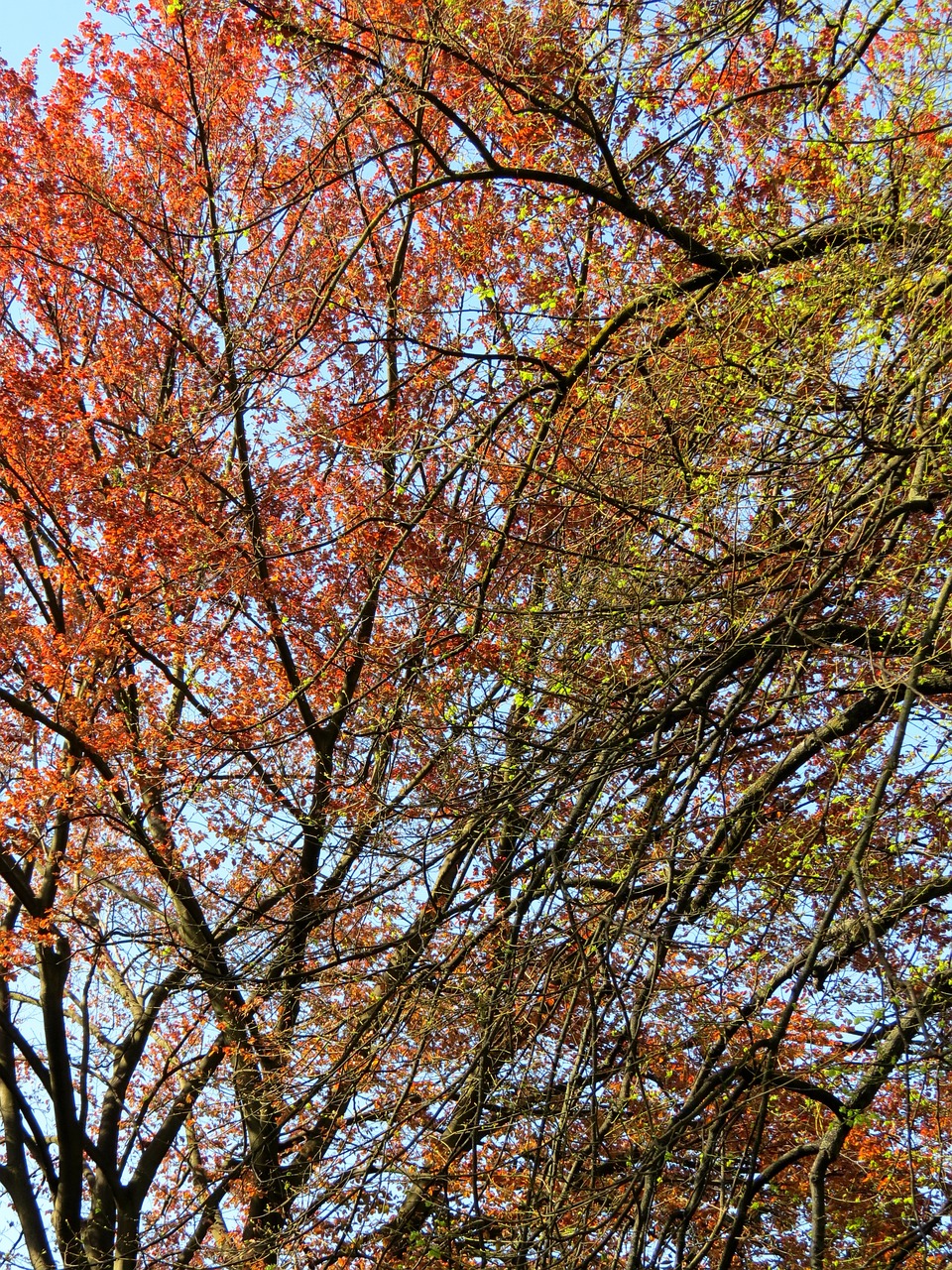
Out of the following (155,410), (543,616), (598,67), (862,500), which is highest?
(155,410)

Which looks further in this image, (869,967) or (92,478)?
(92,478)

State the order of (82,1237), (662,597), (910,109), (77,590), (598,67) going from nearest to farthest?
(910,109) → (662,597) → (598,67) → (82,1237) → (77,590)

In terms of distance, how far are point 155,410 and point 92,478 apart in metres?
1.03

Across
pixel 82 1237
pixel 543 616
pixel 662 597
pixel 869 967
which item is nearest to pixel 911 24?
pixel 662 597

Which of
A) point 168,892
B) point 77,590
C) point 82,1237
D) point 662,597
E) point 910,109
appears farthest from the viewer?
point 77,590

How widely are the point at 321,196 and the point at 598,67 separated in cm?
601

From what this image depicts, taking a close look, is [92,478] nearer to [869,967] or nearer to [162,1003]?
[162,1003]

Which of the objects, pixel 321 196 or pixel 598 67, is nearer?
pixel 598 67

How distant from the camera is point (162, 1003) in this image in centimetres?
996

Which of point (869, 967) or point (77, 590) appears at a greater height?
point (77, 590)

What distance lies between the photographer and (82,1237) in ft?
28.9

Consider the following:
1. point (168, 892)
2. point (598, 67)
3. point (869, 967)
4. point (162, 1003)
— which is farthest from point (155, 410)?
point (869, 967)

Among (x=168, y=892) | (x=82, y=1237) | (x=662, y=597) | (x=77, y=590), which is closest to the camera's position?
(x=662, y=597)

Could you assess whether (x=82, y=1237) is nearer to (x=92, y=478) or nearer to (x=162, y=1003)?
(x=162, y=1003)
